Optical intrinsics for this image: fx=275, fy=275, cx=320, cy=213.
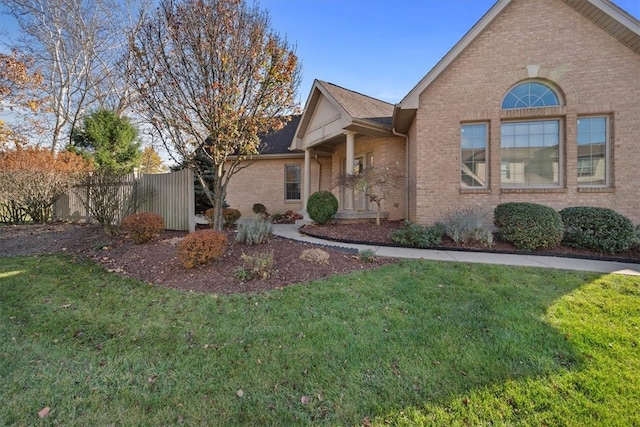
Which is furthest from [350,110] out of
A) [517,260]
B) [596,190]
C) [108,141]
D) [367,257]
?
[108,141]

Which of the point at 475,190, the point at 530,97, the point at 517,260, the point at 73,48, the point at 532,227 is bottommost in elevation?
the point at 517,260

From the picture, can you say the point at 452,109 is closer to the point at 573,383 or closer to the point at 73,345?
the point at 573,383

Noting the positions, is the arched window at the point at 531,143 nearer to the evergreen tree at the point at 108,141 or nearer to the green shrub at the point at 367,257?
the green shrub at the point at 367,257

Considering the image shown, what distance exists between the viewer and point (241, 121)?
21.0 ft

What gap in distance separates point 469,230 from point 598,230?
9.07ft

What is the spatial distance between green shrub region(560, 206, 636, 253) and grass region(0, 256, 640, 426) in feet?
8.41

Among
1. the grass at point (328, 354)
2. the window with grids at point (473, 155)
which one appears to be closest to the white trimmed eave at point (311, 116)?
the window with grids at point (473, 155)

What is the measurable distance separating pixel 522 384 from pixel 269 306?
110 inches

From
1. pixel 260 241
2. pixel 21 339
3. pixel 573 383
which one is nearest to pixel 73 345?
pixel 21 339

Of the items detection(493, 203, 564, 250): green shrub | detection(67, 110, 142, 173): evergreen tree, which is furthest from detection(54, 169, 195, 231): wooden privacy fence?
detection(493, 203, 564, 250): green shrub

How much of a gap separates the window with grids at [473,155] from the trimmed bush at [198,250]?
24.3ft

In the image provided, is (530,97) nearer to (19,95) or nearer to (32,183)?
(32,183)

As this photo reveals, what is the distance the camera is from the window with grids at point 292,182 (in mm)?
14922

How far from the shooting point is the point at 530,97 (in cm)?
811
